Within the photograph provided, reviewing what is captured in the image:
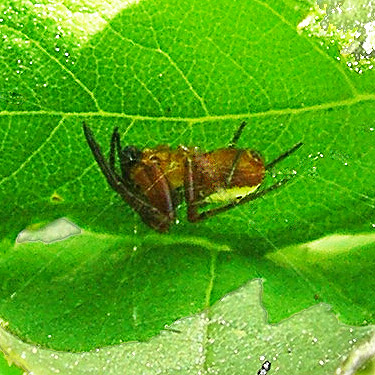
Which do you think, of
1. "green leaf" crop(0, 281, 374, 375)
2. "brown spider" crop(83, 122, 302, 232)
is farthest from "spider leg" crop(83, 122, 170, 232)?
"green leaf" crop(0, 281, 374, 375)

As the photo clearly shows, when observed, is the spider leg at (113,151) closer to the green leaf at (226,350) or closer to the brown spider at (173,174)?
the brown spider at (173,174)

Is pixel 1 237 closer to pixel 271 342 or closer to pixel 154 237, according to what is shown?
pixel 154 237

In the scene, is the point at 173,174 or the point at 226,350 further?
the point at 226,350

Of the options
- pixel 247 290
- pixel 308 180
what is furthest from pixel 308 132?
pixel 247 290

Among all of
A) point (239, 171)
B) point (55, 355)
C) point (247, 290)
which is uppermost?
point (239, 171)

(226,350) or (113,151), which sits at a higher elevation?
(113,151)

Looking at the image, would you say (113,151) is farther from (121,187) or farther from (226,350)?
(226,350)

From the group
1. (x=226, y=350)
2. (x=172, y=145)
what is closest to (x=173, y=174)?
(x=172, y=145)
